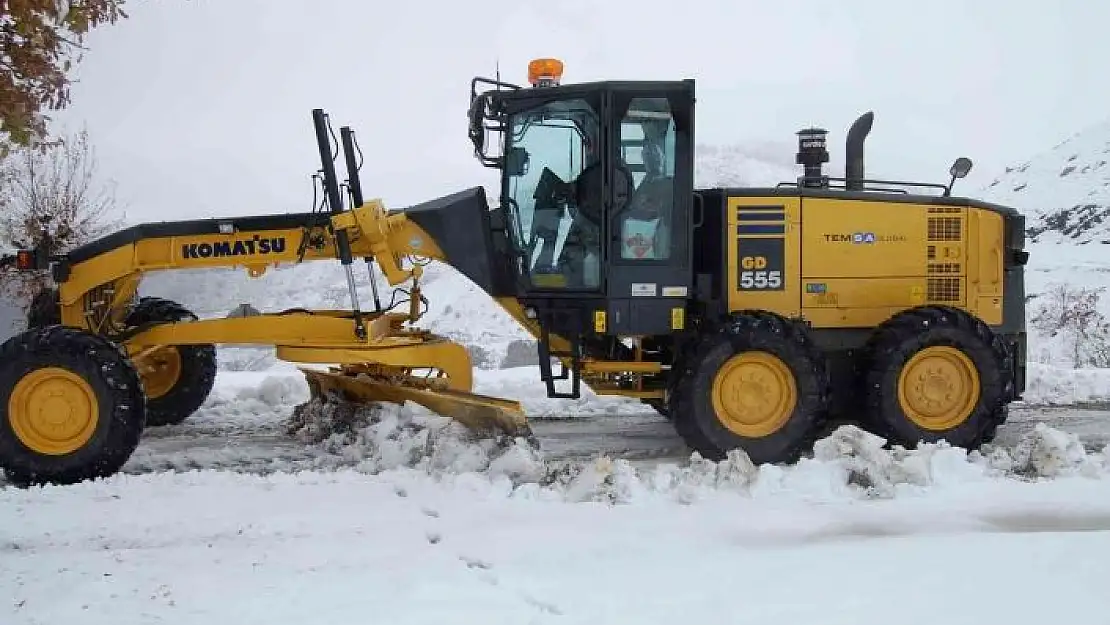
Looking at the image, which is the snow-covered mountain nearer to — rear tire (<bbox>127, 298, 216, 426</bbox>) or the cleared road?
the cleared road

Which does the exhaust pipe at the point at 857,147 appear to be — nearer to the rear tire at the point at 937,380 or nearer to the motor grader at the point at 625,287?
the motor grader at the point at 625,287

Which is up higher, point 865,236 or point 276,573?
point 865,236

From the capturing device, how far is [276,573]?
173 inches

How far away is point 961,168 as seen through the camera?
7820 mm

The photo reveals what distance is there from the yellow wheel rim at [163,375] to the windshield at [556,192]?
3.23 m

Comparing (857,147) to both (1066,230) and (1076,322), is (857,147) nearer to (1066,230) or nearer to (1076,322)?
(1076,322)

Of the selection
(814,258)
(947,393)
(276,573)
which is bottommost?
(276,573)

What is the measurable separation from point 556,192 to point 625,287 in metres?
0.81

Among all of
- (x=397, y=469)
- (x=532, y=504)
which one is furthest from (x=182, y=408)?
(x=532, y=504)

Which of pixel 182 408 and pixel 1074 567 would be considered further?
pixel 182 408

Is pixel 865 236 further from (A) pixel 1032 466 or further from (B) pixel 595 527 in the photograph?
(B) pixel 595 527

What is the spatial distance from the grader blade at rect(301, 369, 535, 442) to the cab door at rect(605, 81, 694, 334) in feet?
3.23

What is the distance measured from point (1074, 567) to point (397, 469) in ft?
12.3

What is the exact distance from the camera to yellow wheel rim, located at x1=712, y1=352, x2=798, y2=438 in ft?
22.2
